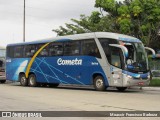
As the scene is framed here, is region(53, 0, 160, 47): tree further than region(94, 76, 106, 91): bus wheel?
Yes

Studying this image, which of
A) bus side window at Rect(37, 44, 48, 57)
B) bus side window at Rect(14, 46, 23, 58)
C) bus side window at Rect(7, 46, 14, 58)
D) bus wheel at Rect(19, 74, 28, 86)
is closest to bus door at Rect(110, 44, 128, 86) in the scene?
bus side window at Rect(37, 44, 48, 57)

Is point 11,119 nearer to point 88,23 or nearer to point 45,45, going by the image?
point 45,45

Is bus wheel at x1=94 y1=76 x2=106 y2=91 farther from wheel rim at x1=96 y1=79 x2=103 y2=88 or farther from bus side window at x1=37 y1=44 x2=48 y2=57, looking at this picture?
bus side window at x1=37 y1=44 x2=48 y2=57

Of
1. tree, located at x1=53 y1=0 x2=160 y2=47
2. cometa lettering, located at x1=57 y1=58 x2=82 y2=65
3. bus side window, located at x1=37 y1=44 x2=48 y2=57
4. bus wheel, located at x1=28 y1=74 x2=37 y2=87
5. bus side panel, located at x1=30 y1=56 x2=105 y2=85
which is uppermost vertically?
tree, located at x1=53 y1=0 x2=160 y2=47

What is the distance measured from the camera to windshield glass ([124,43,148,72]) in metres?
22.5

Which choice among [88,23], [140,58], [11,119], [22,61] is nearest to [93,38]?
[140,58]

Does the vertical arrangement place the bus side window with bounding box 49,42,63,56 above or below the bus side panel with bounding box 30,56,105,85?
above

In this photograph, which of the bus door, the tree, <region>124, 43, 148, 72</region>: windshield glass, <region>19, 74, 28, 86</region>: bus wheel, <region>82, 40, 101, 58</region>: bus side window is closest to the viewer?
the bus door

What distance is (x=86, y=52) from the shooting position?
79.6 ft

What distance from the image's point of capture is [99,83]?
23562 millimetres

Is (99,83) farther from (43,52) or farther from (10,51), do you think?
(10,51)

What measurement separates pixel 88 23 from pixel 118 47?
Answer: 20844mm

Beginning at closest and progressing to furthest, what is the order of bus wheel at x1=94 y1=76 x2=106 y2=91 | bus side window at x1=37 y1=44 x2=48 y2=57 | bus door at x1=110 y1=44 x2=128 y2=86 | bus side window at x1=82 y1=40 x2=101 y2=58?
bus door at x1=110 y1=44 x2=128 y2=86 → bus wheel at x1=94 y1=76 x2=106 y2=91 → bus side window at x1=82 y1=40 x2=101 y2=58 → bus side window at x1=37 y1=44 x2=48 y2=57

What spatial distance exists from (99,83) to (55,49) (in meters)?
4.77
